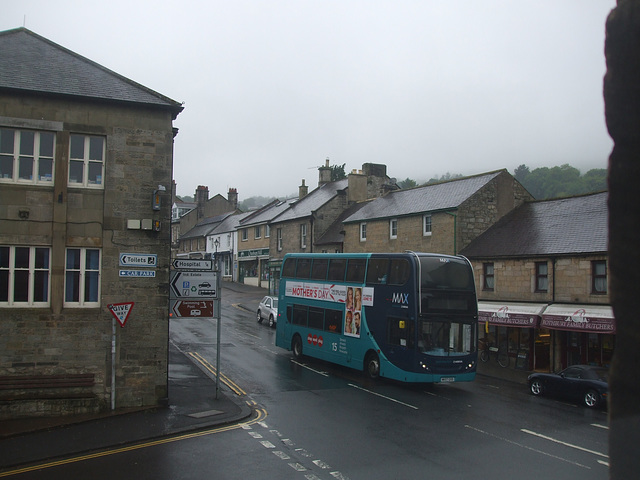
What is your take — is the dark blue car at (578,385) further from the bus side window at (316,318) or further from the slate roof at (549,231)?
the bus side window at (316,318)

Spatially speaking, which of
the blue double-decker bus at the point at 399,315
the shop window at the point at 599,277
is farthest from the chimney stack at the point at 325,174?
the shop window at the point at 599,277

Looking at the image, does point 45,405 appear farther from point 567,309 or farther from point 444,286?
point 567,309

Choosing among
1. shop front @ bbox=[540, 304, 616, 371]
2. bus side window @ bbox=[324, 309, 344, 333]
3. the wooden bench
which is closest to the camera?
the wooden bench

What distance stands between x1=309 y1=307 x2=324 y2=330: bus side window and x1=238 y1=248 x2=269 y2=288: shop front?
3072 centimetres

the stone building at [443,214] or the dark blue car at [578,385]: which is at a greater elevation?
the stone building at [443,214]

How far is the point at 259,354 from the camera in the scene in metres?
24.6

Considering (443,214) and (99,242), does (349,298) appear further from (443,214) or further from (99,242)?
(443,214)

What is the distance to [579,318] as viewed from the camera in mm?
21359

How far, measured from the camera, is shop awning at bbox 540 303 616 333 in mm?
20516

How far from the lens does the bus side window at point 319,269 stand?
22.4 m

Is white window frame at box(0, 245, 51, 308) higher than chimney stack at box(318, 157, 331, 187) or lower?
lower

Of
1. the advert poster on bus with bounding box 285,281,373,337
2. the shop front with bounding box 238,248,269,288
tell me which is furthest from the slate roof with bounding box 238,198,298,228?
the advert poster on bus with bounding box 285,281,373,337

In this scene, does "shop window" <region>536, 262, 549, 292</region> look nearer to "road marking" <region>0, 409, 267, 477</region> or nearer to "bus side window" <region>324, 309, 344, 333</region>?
"bus side window" <region>324, 309, 344, 333</region>

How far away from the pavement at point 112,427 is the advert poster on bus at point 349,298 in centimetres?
544
